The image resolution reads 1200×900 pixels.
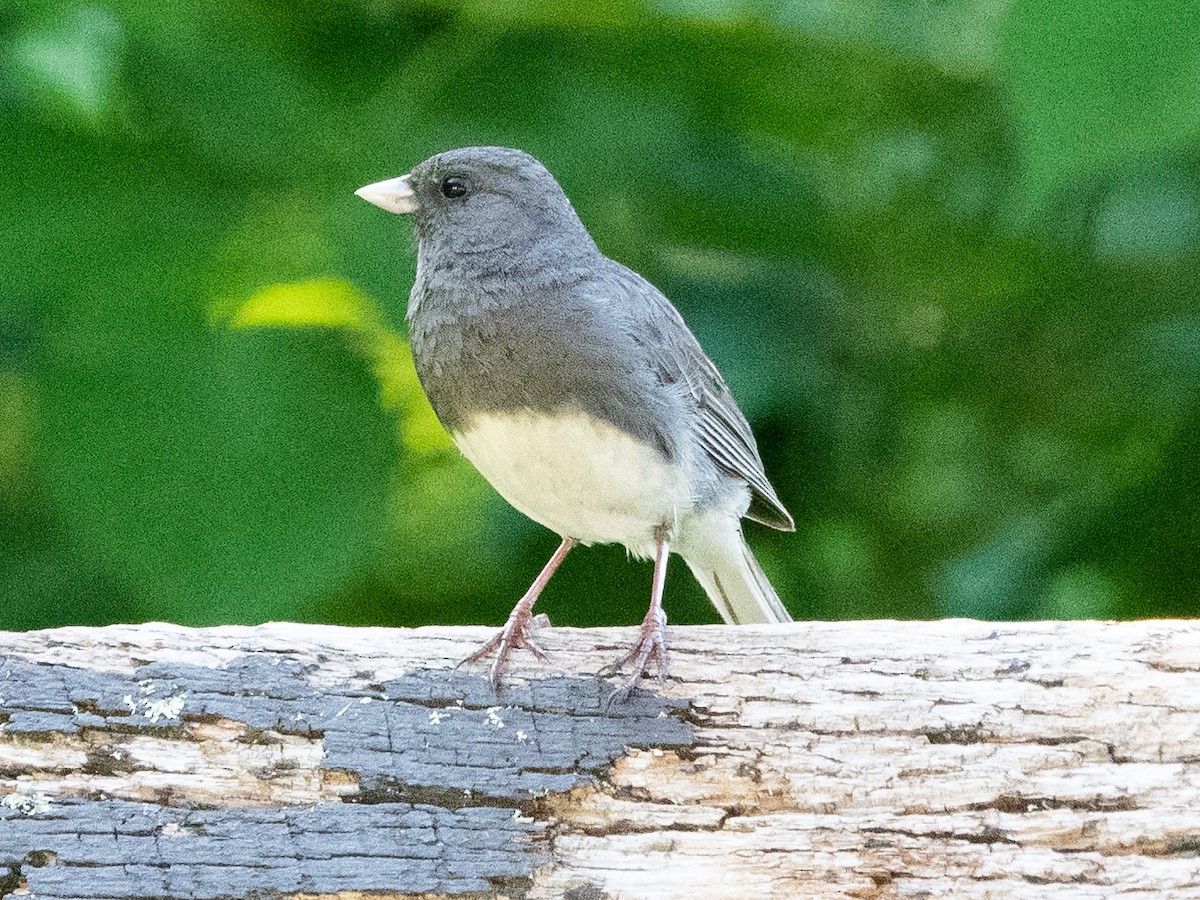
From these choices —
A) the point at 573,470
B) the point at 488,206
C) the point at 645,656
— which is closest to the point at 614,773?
the point at 645,656

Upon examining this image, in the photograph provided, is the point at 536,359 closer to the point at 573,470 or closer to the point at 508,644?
the point at 573,470

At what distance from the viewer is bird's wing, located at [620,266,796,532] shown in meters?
2.19

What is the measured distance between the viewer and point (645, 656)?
1.88m

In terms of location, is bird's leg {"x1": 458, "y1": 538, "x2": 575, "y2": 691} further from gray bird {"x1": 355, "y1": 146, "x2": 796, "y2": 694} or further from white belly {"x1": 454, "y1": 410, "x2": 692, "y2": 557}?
white belly {"x1": 454, "y1": 410, "x2": 692, "y2": 557}

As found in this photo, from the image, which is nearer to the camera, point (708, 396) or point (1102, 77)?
point (1102, 77)

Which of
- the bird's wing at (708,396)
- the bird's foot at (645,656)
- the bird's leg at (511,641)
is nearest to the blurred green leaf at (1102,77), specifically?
the bird's wing at (708,396)

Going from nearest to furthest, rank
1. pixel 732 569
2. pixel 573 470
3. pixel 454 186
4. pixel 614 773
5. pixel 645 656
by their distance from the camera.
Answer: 1. pixel 614 773
2. pixel 645 656
3. pixel 573 470
4. pixel 454 186
5. pixel 732 569

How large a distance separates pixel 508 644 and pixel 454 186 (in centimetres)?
75

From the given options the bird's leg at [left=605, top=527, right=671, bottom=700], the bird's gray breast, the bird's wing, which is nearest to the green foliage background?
the bird's wing

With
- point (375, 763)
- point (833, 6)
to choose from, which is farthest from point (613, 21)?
point (375, 763)

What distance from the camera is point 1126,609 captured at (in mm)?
2232

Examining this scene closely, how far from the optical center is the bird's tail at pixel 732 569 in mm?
2326

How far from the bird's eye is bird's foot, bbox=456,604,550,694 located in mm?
673

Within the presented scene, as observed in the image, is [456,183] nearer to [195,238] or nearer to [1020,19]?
[195,238]
